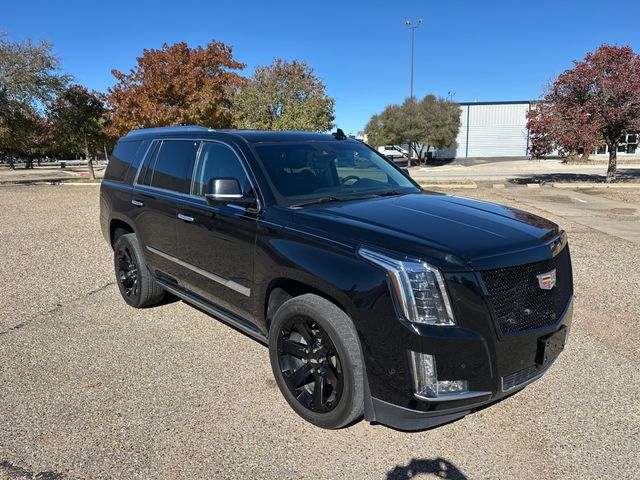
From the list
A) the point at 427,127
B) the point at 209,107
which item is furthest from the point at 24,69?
the point at 427,127

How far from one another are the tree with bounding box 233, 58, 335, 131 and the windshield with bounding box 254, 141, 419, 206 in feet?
75.4

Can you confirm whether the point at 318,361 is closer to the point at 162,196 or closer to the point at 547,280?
the point at 547,280

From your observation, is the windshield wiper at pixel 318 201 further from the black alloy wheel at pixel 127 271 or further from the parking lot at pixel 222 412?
the black alloy wheel at pixel 127 271

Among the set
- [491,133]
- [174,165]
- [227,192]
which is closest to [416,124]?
[491,133]

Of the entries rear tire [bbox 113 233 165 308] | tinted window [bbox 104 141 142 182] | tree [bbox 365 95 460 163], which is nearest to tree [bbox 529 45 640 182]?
tinted window [bbox 104 141 142 182]

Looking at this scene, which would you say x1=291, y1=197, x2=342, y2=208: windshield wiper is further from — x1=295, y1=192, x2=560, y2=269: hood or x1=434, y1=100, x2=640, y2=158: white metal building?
x1=434, y1=100, x2=640, y2=158: white metal building

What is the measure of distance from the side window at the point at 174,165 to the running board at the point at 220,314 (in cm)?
92

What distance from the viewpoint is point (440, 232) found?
2.91m

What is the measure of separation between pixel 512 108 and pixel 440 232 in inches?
2705

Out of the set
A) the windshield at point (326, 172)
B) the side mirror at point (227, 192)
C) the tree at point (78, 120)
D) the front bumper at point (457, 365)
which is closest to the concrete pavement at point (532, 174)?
the tree at point (78, 120)

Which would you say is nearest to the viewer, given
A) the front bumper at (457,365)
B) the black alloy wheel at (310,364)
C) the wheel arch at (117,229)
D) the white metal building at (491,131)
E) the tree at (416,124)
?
the front bumper at (457,365)

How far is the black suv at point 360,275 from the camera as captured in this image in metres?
2.58

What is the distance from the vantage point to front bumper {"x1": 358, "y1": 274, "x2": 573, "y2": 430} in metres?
2.54

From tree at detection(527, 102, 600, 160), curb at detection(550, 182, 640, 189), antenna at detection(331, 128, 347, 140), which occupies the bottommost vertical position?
curb at detection(550, 182, 640, 189)
